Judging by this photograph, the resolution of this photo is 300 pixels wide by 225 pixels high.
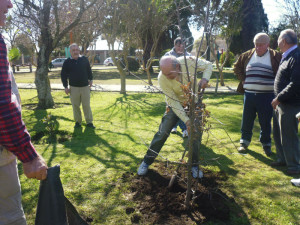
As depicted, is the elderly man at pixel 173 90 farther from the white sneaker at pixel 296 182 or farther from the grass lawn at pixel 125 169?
the white sneaker at pixel 296 182

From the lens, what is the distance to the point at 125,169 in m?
4.27

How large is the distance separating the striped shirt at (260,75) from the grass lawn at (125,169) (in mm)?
1175

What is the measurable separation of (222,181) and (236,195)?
0.40 metres

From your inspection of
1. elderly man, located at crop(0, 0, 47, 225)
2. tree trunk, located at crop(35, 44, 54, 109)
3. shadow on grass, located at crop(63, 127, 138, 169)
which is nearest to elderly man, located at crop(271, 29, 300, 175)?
shadow on grass, located at crop(63, 127, 138, 169)

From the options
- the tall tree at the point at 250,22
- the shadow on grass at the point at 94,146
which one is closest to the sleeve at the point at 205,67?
the shadow on grass at the point at 94,146

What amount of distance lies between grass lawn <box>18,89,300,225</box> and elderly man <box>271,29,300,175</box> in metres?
0.32

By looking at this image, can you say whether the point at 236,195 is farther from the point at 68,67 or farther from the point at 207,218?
the point at 68,67

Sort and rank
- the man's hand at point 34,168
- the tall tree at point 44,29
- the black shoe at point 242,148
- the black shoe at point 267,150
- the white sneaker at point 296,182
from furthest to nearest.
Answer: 1. the tall tree at point 44,29
2. the black shoe at point 242,148
3. the black shoe at point 267,150
4. the white sneaker at point 296,182
5. the man's hand at point 34,168

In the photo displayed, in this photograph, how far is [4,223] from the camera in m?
1.79

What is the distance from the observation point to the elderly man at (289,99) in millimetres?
3768

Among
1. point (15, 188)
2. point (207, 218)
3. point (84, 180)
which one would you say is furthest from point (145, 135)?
point (15, 188)

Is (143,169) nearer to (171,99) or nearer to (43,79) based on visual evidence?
(171,99)

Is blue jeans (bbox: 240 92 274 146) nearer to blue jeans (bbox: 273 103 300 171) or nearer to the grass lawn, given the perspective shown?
the grass lawn

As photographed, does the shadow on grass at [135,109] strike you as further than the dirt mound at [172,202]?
Yes
